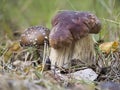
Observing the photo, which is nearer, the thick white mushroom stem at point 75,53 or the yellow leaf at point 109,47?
the thick white mushroom stem at point 75,53

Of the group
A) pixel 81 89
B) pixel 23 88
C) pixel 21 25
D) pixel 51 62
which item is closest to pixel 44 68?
pixel 51 62

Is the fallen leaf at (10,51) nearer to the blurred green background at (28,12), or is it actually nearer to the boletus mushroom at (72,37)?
the boletus mushroom at (72,37)

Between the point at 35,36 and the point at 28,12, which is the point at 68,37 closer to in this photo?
the point at 35,36

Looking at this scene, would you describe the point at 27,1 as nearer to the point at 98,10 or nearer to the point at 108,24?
the point at 98,10

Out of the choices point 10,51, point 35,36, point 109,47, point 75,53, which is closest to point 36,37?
point 35,36

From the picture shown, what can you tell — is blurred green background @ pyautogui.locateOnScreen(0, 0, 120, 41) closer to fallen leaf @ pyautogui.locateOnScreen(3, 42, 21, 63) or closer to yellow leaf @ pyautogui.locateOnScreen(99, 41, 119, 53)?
fallen leaf @ pyautogui.locateOnScreen(3, 42, 21, 63)

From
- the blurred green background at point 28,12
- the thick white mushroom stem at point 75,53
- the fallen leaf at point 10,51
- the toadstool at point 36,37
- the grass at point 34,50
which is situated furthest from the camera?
the blurred green background at point 28,12

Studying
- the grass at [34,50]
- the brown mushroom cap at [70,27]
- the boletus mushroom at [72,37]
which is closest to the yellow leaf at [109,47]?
the grass at [34,50]

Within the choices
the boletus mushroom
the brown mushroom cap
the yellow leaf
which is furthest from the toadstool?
the yellow leaf
